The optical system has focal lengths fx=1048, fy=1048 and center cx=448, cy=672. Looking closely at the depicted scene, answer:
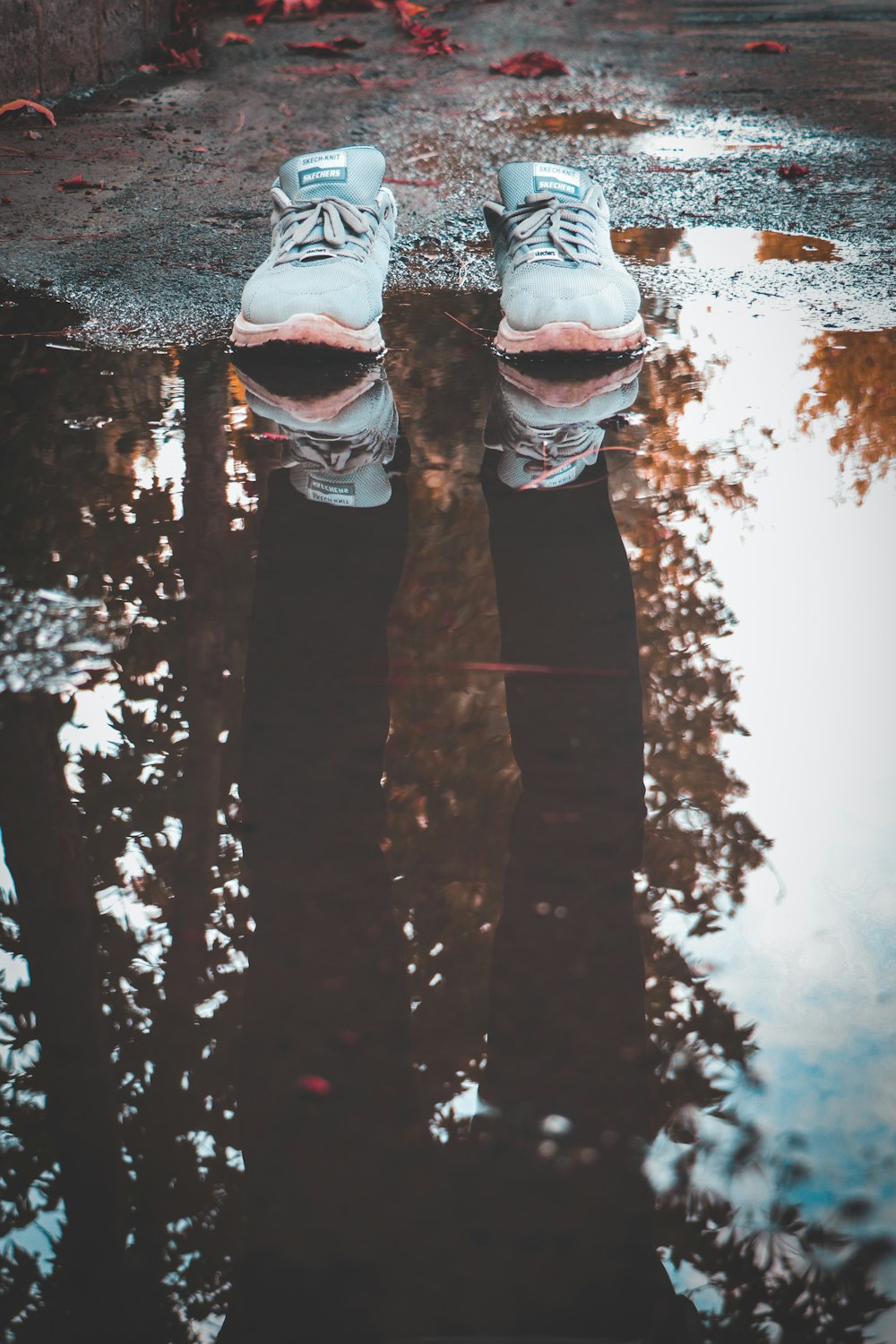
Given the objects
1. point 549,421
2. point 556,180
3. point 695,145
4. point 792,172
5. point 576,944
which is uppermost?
point 695,145

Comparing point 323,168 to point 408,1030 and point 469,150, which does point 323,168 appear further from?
point 408,1030

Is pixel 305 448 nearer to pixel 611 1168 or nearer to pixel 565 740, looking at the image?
pixel 565 740

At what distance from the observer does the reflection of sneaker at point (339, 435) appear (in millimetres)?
1925

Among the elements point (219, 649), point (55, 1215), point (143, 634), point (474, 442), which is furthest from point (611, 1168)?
point (474, 442)

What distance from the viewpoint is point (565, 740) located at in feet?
4.39

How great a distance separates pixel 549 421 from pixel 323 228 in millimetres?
844

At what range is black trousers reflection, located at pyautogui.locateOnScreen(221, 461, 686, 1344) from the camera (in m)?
0.81

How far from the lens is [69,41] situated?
4879mm

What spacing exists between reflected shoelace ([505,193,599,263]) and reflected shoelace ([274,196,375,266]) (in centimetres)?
38

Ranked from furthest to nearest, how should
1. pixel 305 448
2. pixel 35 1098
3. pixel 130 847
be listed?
pixel 305 448
pixel 130 847
pixel 35 1098

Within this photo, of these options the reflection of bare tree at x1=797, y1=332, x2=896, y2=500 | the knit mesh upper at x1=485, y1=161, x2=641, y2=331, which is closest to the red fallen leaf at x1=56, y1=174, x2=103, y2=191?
the knit mesh upper at x1=485, y1=161, x2=641, y2=331

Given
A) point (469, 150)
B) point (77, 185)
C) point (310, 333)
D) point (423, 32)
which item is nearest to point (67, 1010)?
point (310, 333)

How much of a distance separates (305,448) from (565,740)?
0.99 meters

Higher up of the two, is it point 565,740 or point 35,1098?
point 565,740
